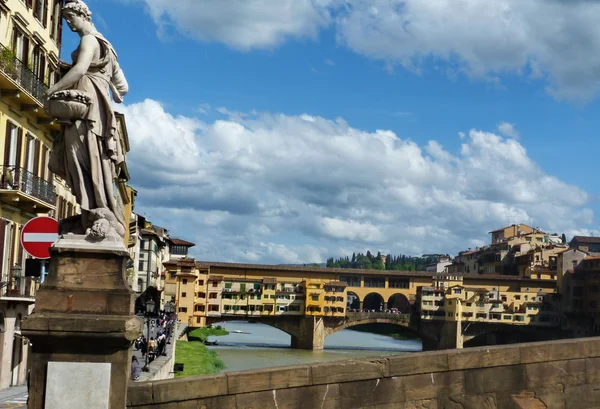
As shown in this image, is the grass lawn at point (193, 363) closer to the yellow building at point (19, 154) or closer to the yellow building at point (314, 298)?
the yellow building at point (19, 154)

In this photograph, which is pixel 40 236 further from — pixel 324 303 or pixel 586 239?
pixel 586 239

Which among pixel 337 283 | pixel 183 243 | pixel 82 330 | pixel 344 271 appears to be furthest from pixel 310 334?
pixel 82 330

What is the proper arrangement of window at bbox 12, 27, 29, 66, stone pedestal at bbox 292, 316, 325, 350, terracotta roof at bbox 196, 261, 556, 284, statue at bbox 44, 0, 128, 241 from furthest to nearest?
terracotta roof at bbox 196, 261, 556, 284 → stone pedestal at bbox 292, 316, 325, 350 → window at bbox 12, 27, 29, 66 → statue at bbox 44, 0, 128, 241

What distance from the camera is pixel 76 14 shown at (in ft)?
24.7

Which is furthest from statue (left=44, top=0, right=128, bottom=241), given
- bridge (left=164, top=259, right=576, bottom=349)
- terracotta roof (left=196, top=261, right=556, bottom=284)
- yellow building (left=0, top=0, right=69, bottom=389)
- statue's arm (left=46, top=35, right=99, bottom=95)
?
terracotta roof (left=196, top=261, right=556, bottom=284)

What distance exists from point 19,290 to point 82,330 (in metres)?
18.4

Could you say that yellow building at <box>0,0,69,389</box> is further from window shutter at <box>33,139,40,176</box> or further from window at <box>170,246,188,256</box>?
window at <box>170,246,188,256</box>

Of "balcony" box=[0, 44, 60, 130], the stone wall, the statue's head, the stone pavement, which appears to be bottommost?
the stone pavement

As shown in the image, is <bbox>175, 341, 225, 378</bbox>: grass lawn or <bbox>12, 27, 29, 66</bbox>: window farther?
<bbox>175, 341, 225, 378</bbox>: grass lawn

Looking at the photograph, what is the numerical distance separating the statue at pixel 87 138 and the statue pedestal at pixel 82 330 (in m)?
0.28

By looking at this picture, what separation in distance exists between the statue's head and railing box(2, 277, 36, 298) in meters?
16.9

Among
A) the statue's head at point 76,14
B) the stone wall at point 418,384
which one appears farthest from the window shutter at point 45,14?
the stone wall at point 418,384

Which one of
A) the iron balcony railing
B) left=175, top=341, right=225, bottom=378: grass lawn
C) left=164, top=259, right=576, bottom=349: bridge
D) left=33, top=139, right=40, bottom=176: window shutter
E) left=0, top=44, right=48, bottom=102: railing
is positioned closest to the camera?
left=0, top=44, right=48, bottom=102: railing

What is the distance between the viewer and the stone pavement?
17109 millimetres
